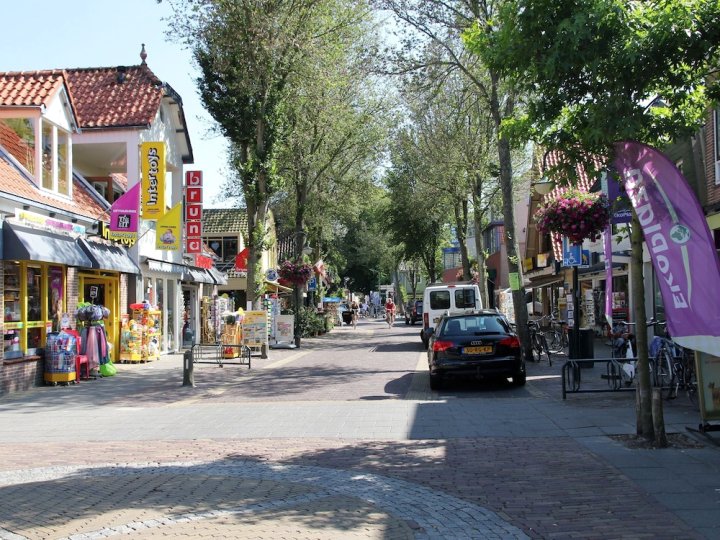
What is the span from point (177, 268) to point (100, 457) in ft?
54.6

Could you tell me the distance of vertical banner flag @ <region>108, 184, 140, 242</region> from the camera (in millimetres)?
18219

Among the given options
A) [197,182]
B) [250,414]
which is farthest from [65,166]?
[250,414]

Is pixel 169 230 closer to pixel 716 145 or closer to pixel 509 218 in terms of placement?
pixel 509 218

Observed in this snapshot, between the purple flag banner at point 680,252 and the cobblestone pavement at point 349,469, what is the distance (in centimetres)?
138

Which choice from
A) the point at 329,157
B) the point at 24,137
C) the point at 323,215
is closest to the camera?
the point at 24,137

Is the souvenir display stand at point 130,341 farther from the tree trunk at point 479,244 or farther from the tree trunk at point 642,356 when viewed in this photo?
the tree trunk at point 479,244

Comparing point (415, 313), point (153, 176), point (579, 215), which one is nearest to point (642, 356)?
point (579, 215)

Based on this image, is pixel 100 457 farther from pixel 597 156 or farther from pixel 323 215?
pixel 323 215

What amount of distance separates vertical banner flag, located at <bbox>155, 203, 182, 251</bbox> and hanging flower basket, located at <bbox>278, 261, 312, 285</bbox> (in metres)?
10.5

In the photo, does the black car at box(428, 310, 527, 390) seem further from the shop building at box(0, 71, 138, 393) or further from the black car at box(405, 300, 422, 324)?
the black car at box(405, 300, 422, 324)

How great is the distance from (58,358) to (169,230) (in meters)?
6.63

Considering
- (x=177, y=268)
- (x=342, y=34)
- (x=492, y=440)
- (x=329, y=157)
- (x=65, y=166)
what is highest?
(x=342, y=34)

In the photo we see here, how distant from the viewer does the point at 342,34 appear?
80.5 ft

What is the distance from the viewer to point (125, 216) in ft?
60.1
